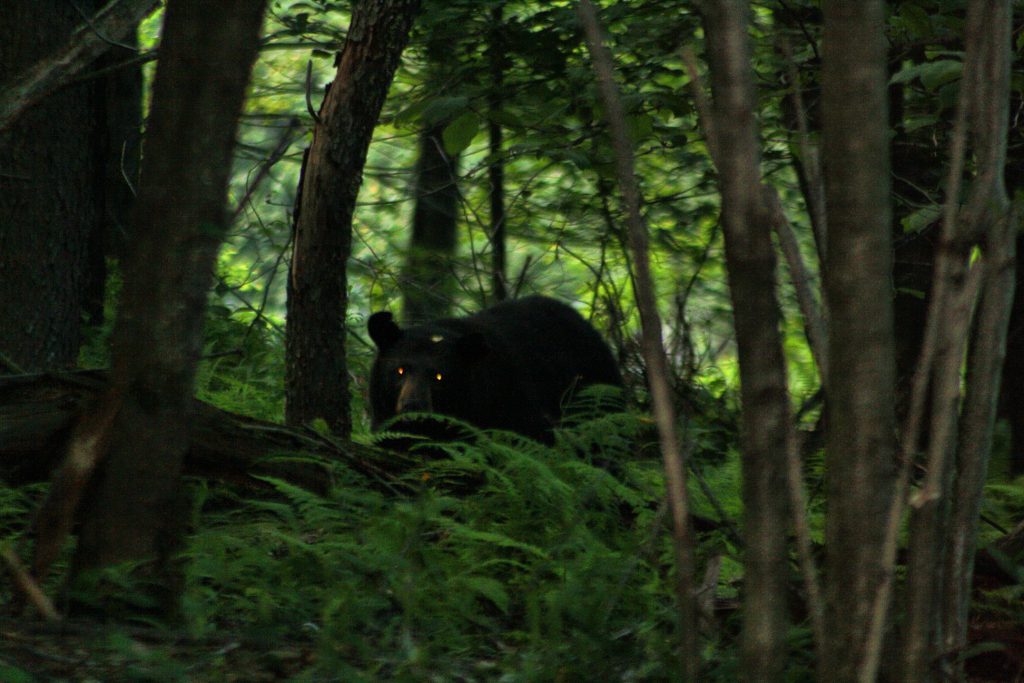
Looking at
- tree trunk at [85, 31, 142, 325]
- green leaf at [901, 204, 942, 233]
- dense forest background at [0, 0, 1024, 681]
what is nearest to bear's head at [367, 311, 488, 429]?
dense forest background at [0, 0, 1024, 681]

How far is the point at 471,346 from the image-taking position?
7.90m

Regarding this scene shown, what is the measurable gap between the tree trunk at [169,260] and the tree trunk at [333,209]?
3.09 meters

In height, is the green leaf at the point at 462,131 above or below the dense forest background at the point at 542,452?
above

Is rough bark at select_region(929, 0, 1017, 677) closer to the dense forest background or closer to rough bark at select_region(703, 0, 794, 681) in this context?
the dense forest background

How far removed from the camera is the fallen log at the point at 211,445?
4.01 m

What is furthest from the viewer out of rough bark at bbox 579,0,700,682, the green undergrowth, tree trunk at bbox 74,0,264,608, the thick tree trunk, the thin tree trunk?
the thick tree trunk

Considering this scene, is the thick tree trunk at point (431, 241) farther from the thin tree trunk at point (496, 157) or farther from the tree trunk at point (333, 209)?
the tree trunk at point (333, 209)

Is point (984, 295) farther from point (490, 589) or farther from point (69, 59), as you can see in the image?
point (69, 59)

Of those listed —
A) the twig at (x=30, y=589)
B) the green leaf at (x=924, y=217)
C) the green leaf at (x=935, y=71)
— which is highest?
the green leaf at (x=935, y=71)

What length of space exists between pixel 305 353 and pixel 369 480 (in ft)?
5.61

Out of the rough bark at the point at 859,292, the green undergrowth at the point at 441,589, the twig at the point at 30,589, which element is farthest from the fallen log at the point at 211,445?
the rough bark at the point at 859,292

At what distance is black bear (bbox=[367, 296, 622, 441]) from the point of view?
7.95m

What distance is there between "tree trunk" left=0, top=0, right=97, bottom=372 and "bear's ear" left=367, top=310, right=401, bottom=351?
201 centimetres

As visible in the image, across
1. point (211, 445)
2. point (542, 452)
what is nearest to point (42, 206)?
point (211, 445)
